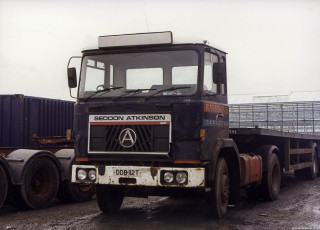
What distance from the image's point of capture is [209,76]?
272 inches

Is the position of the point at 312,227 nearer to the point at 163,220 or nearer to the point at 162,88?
the point at 163,220

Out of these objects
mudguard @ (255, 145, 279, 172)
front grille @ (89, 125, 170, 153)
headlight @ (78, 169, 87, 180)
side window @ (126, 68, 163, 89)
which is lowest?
headlight @ (78, 169, 87, 180)

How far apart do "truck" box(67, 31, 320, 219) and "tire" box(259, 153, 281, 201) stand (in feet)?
6.67

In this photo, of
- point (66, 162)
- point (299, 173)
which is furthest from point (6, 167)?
point (299, 173)

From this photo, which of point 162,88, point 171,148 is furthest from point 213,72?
point 171,148

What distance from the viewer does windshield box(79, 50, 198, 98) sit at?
6766 mm

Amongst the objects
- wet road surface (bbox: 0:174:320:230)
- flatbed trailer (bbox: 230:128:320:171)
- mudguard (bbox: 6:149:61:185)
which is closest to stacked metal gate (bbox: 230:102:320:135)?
flatbed trailer (bbox: 230:128:320:171)

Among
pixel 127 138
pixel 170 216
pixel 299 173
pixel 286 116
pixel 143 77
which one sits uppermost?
pixel 286 116

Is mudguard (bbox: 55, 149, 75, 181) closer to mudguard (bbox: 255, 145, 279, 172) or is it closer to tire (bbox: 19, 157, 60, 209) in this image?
tire (bbox: 19, 157, 60, 209)

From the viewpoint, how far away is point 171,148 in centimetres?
653

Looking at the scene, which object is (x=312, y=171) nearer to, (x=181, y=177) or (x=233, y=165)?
(x=233, y=165)

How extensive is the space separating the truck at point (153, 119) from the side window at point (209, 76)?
Answer: 0.05 ft

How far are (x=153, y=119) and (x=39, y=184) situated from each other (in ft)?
10.9

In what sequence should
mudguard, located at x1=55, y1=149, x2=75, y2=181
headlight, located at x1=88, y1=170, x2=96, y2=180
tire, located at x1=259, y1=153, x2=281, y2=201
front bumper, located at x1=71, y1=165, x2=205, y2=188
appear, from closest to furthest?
front bumper, located at x1=71, y1=165, x2=205, y2=188
headlight, located at x1=88, y1=170, x2=96, y2=180
mudguard, located at x1=55, y1=149, x2=75, y2=181
tire, located at x1=259, y1=153, x2=281, y2=201
